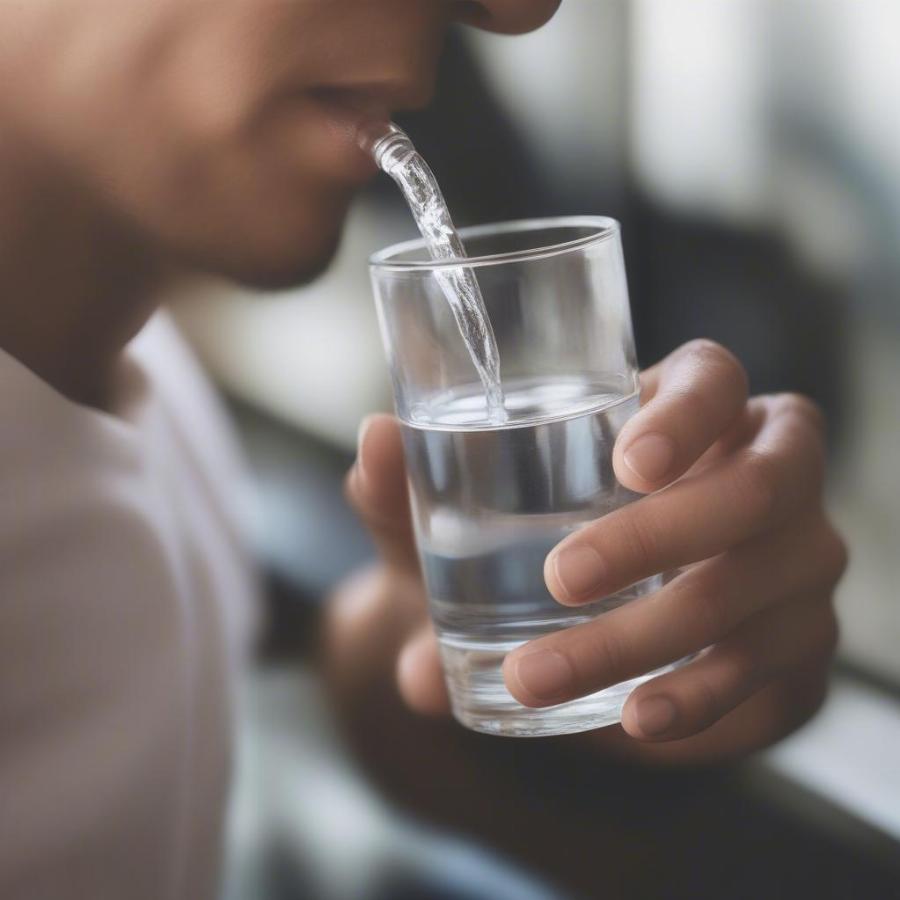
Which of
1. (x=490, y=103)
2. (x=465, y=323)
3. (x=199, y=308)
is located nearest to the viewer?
(x=465, y=323)

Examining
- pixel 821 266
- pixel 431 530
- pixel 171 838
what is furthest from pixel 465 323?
pixel 171 838

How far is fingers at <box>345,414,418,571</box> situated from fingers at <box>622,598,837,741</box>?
178 millimetres

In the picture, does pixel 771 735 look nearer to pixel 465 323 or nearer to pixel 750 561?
→ pixel 750 561

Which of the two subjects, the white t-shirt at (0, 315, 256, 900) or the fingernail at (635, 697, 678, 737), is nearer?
the fingernail at (635, 697, 678, 737)

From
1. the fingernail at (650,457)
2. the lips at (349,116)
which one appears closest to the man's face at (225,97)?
the lips at (349,116)

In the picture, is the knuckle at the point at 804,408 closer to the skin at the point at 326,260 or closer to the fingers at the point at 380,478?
the skin at the point at 326,260

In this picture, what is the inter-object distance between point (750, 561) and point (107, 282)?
374 millimetres

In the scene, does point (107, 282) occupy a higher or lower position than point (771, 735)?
higher

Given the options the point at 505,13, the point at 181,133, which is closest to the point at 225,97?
the point at 181,133

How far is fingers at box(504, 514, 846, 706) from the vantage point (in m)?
0.43

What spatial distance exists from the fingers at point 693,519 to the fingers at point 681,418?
0.01 m

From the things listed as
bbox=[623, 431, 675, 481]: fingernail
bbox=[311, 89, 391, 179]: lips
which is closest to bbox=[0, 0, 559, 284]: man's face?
bbox=[311, 89, 391, 179]: lips

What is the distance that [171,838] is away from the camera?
669 millimetres

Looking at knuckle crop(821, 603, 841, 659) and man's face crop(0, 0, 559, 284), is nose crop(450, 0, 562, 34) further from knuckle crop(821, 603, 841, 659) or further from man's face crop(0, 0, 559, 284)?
knuckle crop(821, 603, 841, 659)
